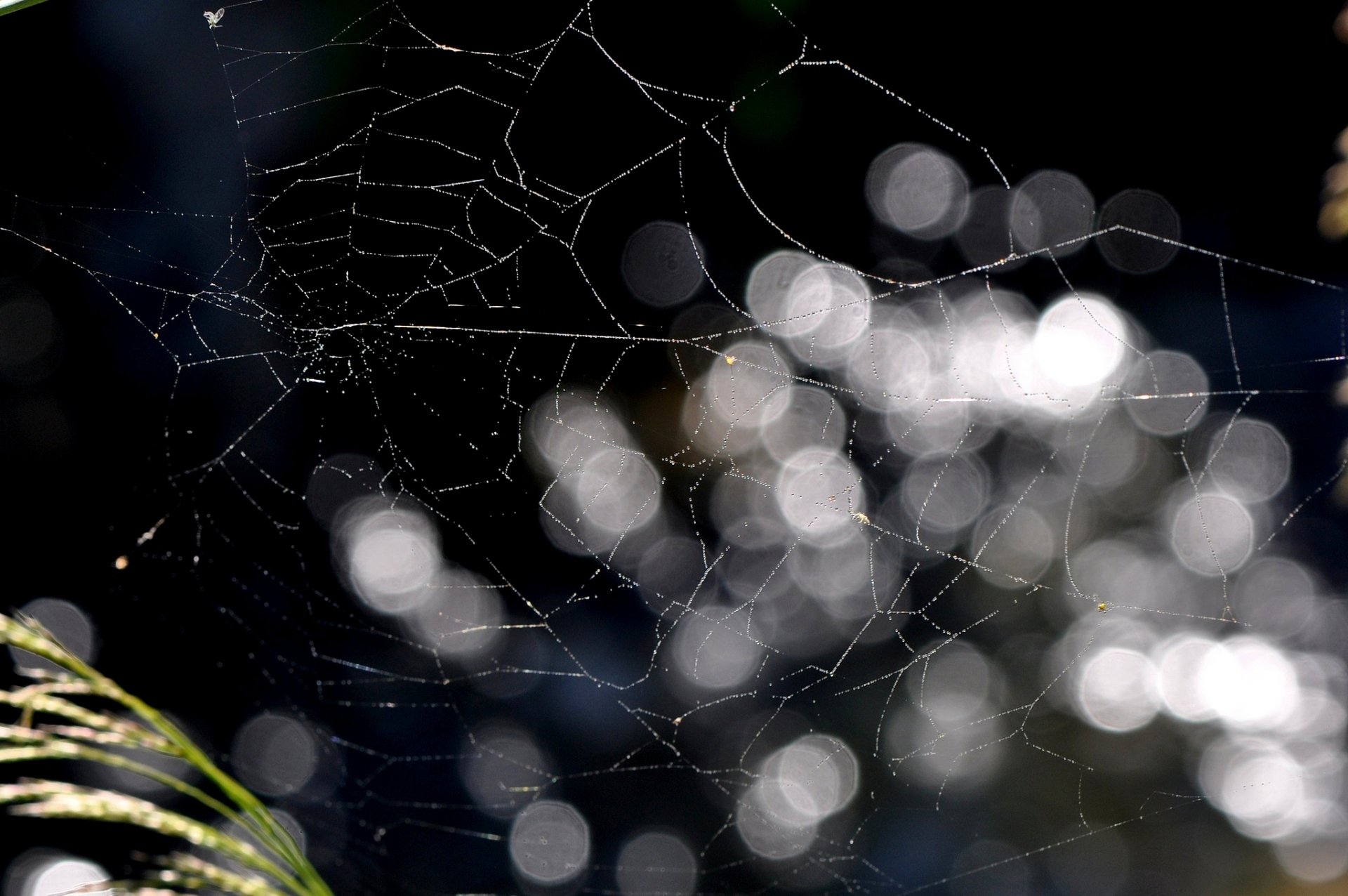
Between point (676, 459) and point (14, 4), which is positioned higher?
point (14, 4)

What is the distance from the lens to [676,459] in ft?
11.1

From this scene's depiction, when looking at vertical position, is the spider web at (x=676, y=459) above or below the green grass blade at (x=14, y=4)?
below

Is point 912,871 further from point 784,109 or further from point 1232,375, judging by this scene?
point 784,109

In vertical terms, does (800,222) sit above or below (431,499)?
above

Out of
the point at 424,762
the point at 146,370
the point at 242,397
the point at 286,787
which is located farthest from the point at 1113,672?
the point at 146,370

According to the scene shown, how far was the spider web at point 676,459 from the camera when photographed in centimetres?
227

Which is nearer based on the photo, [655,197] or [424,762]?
[655,197]

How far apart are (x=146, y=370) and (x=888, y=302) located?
114 inches

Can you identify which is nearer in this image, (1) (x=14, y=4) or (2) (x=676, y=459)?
(1) (x=14, y=4)

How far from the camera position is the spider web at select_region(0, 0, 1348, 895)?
7.46 feet

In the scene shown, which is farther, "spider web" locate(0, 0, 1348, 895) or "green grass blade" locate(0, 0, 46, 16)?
"spider web" locate(0, 0, 1348, 895)

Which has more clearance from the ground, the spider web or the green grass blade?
the green grass blade

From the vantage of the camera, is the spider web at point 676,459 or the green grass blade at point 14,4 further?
the spider web at point 676,459

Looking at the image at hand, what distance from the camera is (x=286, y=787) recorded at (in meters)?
3.72
